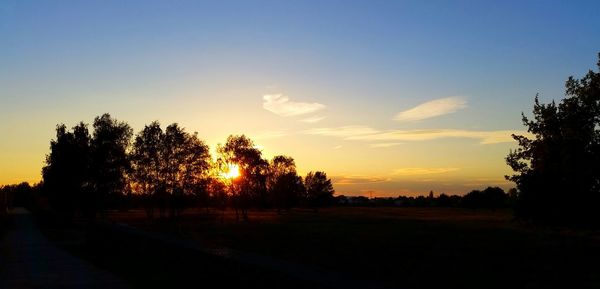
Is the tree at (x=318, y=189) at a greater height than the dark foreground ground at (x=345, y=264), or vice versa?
the tree at (x=318, y=189)

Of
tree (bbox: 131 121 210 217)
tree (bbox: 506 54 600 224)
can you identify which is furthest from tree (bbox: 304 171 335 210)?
tree (bbox: 506 54 600 224)

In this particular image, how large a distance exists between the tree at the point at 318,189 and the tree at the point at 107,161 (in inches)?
4371

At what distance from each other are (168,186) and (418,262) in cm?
5991

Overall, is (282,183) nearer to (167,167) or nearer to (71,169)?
(167,167)

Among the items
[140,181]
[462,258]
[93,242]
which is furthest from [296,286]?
[140,181]

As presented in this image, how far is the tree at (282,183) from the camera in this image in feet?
427

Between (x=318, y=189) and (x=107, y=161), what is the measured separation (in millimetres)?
117995

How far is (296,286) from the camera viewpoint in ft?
29.2

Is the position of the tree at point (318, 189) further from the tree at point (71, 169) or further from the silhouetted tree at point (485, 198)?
the tree at point (71, 169)

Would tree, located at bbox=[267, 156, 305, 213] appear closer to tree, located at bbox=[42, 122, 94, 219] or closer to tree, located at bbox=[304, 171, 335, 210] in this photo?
tree, located at bbox=[304, 171, 335, 210]

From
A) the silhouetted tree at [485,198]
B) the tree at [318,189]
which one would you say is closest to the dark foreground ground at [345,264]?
the silhouetted tree at [485,198]

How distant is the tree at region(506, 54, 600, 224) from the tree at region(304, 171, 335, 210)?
5471 inches

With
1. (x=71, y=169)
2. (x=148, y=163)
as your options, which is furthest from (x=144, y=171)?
(x=71, y=169)

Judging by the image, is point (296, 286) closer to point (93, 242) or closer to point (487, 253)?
point (487, 253)
